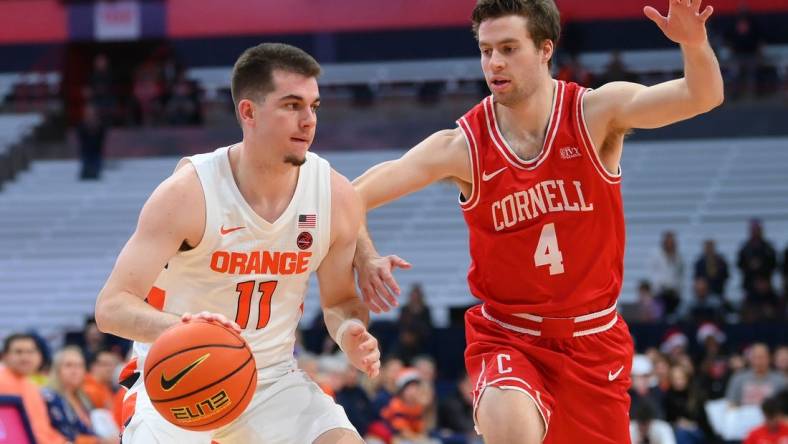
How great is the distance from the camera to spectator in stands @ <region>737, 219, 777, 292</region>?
17266 mm

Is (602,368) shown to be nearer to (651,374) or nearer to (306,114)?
(306,114)

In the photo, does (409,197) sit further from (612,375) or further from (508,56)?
(508,56)

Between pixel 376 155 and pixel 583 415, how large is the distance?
1788 centimetres

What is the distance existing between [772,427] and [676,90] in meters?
6.53

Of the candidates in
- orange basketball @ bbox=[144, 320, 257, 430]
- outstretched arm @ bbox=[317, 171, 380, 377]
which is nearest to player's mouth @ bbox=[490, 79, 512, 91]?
outstretched arm @ bbox=[317, 171, 380, 377]

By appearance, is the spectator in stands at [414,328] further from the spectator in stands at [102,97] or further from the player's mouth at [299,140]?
the spectator in stands at [102,97]

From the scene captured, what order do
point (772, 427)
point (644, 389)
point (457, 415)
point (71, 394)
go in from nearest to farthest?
1. point (71, 394)
2. point (772, 427)
3. point (644, 389)
4. point (457, 415)

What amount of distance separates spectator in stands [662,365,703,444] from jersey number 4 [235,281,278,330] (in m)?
7.60

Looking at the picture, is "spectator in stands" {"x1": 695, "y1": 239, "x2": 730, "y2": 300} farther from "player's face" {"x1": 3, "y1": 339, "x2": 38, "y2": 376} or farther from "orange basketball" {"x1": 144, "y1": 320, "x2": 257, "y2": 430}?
"orange basketball" {"x1": 144, "y1": 320, "x2": 257, "y2": 430}

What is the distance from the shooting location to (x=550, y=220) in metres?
5.80

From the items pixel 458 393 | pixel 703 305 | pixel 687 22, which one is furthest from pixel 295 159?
pixel 703 305

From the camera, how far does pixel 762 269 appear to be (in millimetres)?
17250

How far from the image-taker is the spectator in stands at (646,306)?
55.7 ft

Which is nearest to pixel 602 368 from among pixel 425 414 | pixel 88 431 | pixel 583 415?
pixel 583 415
